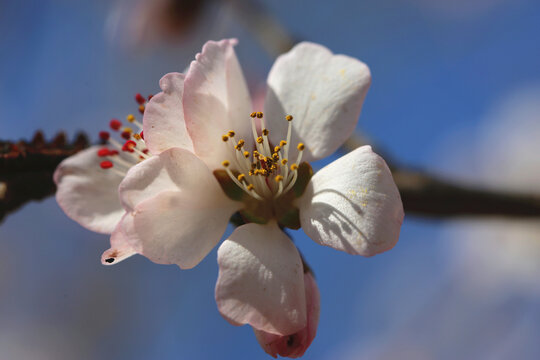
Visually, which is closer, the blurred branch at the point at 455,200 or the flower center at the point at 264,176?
the flower center at the point at 264,176

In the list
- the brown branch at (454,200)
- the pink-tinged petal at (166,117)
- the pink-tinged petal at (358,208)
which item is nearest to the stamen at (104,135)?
the pink-tinged petal at (166,117)

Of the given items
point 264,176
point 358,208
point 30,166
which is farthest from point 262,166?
point 30,166

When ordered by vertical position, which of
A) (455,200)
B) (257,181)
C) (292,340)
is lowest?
(455,200)

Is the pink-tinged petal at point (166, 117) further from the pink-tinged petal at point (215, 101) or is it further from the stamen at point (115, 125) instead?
the stamen at point (115, 125)

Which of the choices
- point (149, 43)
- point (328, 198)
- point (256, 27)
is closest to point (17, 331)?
point (149, 43)

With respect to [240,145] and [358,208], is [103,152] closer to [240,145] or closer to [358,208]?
[240,145]
